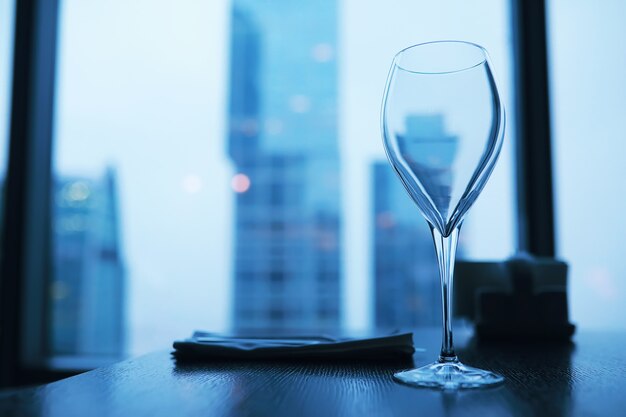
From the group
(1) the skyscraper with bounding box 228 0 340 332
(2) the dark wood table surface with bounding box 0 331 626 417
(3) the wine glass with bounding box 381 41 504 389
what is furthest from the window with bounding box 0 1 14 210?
(3) the wine glass with bounding box 381 41 504 389

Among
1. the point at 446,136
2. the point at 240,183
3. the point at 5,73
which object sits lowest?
the point at 446,136

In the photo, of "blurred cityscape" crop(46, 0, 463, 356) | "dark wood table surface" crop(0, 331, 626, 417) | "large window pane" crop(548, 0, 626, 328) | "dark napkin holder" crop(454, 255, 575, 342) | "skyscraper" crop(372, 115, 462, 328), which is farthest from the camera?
"blurred cityscape" crop(46, 0, 463, 356)

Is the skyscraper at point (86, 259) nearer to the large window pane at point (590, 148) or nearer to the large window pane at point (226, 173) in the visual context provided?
the large window pane at point (226, 173)

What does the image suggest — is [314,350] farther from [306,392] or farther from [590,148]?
[590,148]

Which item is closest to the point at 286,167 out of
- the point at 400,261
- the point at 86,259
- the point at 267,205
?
the point at 267,205

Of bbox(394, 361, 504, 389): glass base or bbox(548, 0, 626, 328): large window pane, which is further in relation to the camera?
bbox(548, 0, 626, 328): large window pane

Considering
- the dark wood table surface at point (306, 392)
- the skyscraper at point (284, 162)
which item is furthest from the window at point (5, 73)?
the dark wood table surface at point (306, 392)

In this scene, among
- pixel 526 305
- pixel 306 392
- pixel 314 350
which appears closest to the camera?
pixel 306 392

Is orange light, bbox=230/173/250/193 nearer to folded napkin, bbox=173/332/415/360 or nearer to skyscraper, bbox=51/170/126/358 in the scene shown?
skyscraper, bbox=51/170/126/358
